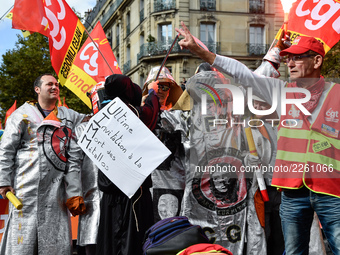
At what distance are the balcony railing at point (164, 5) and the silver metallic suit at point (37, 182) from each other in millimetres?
25941

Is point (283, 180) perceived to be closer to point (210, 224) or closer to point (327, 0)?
point (210, 224)

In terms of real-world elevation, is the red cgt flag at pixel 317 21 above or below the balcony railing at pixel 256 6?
below

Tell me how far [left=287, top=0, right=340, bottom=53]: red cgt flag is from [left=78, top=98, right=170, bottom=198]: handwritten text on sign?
6.04 feet

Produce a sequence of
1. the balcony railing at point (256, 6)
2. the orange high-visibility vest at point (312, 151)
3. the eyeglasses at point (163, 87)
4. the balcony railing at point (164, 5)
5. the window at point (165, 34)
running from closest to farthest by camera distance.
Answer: the orange high-visibility vest at point (312, 151) → the eyeglasses at point (163, 87) → the balcony railing at point (164, 5) → the window at point (165, 34) → the balcony railing at point (256, 6)

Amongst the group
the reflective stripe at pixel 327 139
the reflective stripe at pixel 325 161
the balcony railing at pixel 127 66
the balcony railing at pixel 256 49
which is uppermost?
the balcony railing at pixel 256 49

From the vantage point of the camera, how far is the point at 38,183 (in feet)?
14.1

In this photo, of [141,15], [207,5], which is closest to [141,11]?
[141,15]

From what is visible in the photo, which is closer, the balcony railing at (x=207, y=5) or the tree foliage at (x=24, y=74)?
the tree foliage at (x=24, y=74)

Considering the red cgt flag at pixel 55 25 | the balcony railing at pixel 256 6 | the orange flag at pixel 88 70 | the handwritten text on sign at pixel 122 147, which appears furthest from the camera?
the balcony railing at pixel 256 6

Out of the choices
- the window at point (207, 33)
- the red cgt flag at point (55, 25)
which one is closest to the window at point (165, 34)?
the window at point (207, 33)

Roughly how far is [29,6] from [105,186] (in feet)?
8.27

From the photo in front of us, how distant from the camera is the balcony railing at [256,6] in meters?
29.8

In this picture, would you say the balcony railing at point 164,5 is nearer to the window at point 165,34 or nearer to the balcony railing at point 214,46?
the window at point 165,34

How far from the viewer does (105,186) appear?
3.91 meters
